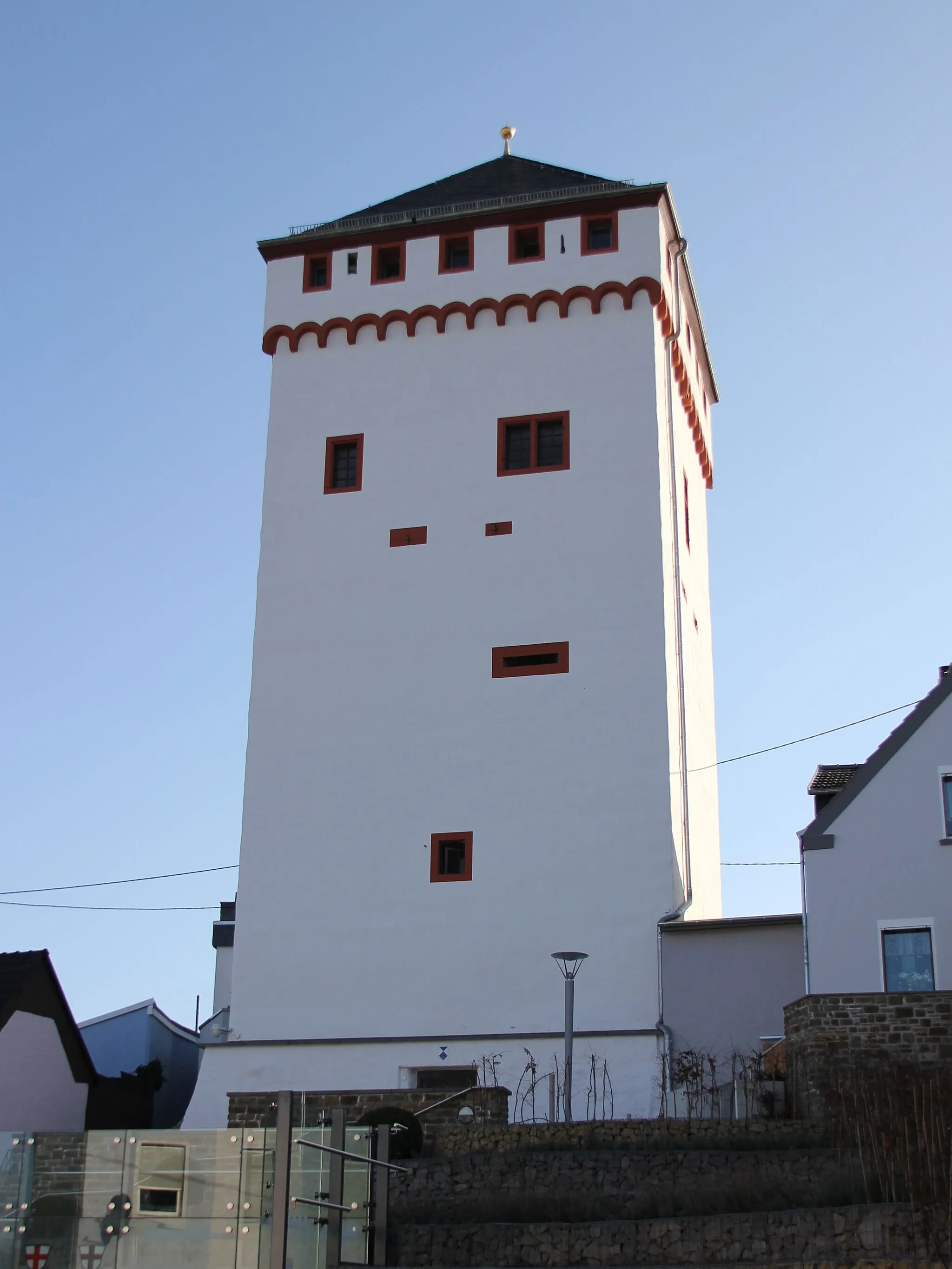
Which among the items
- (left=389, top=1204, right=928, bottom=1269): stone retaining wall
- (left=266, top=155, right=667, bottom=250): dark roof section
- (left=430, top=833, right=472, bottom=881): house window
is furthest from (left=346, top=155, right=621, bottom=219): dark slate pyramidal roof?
(left=389, top=1204, right=928, bottom=1269): stone retaining wall

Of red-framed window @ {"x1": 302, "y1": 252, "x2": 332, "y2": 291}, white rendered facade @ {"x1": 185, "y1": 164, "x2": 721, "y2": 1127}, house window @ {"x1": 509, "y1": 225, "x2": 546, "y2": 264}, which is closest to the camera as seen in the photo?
white rendered facade @ {"x1": 185, "y1": 164, "x2": 721, "y2": 1127}

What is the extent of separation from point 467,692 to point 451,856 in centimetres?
281

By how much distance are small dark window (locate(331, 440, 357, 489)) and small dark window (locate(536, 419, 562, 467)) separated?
3.48 metres

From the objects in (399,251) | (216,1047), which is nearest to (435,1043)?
Answer: (216,1047)

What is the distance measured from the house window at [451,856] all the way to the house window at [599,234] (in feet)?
37.0

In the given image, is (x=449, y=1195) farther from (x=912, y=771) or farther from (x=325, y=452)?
(x=325, y=452)

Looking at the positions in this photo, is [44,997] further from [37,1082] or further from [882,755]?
[882,755]

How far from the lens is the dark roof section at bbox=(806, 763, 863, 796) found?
89.4 feet

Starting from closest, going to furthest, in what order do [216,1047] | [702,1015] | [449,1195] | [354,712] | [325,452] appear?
[449,1195], [702,1015], [216,1047], [354,712], [325,452]

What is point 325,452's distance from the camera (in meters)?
31.3

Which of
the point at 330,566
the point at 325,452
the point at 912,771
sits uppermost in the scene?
the point at 325,452

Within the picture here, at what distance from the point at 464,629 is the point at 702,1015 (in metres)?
7.68

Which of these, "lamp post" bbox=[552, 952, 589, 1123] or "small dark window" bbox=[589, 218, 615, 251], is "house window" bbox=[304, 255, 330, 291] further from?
"lamp post" bbox=[552, 952, 589, 1123]

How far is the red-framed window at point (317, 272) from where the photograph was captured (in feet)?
108
